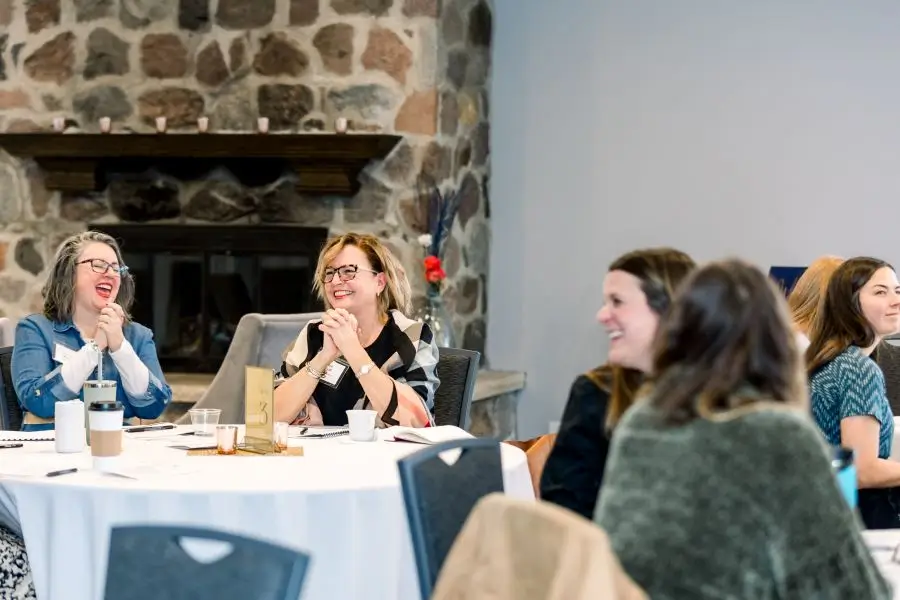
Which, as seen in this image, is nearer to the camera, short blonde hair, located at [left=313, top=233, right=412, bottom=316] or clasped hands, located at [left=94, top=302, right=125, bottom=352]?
clasped hands, located at [left=94, top=302, right=125, bottom=352]

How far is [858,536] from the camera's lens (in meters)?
1.58

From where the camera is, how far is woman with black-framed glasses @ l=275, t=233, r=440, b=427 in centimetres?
351

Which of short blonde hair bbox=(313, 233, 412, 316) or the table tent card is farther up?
short blonde hair bbox=(313, 233, 412, 316)

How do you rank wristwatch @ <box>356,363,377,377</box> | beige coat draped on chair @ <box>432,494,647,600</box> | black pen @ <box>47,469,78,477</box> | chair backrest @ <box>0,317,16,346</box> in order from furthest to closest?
chair backrest @ <box>0,317,16,346</box> → wristwatch @ <box>356,363,377,377</box> → black pen @ <box>47,469,78,477</box> → beige coat draped on chair @ <box>432,494,647,600</box>

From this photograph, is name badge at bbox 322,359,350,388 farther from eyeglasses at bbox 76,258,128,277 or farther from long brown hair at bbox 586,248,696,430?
long brown hair at bbox 586,248,696,430

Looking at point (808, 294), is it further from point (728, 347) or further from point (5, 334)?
point (5, 334)

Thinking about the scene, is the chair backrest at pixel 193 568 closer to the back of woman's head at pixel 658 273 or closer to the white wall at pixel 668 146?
the back of woman's head at pixel 658 273

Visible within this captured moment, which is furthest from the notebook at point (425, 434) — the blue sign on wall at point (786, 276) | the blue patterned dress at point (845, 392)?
the blue sign on wall at point (786, 276)

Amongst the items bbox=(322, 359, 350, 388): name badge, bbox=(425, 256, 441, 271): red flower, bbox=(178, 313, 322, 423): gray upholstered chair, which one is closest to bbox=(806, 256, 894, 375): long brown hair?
bbox=(322, 359, 350, 388): name badge

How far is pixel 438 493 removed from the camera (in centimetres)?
216

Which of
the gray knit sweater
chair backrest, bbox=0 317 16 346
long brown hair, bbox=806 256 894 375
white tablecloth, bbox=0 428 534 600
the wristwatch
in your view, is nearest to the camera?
the gray knit sweater

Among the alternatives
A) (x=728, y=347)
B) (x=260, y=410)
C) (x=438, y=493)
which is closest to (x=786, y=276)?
(x=260, y=410)

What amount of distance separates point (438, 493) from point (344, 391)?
1.46 metres

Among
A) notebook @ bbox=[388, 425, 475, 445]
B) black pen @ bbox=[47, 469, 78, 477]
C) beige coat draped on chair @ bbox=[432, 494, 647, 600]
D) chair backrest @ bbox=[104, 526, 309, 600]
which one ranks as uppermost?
beige coat draped on chair @ bbox=[432, 494, 647, 600]
